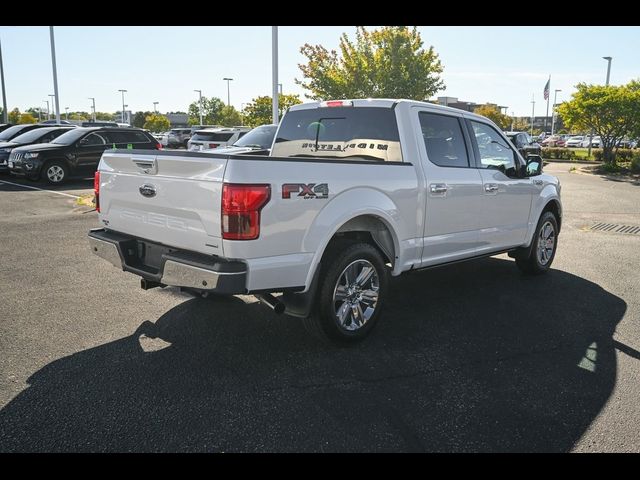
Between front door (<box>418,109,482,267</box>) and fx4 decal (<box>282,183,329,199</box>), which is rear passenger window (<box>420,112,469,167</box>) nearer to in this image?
front door (<box>418,109,482,267</box>)

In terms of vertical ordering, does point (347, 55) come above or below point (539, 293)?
above

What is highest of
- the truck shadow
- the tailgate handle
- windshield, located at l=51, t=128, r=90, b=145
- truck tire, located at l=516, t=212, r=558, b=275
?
windshield, located at l=51, t=128, r=90, b=145

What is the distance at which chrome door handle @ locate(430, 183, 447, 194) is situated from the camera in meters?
4.79

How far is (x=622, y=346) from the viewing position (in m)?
4.40

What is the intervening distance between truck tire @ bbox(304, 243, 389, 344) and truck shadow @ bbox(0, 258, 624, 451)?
0.17 m

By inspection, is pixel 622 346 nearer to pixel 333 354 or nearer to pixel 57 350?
pixel 333 354

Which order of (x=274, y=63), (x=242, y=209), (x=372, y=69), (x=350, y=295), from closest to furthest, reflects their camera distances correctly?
(x=242, y=209) → (x=350, y=295) → (x=274, y=63) → (x=372, y=69)

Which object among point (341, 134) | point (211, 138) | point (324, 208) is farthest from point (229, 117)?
point (324, 208)

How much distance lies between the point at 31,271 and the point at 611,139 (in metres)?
24.2

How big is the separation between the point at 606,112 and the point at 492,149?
1956cm

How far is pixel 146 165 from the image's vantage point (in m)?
4.00

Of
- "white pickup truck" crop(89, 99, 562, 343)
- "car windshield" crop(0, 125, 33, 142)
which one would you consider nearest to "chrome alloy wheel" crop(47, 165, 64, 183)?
"car windshield" crop(0, 125, 33, 142)

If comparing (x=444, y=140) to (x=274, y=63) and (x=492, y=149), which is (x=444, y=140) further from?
(x=274, y=63)
